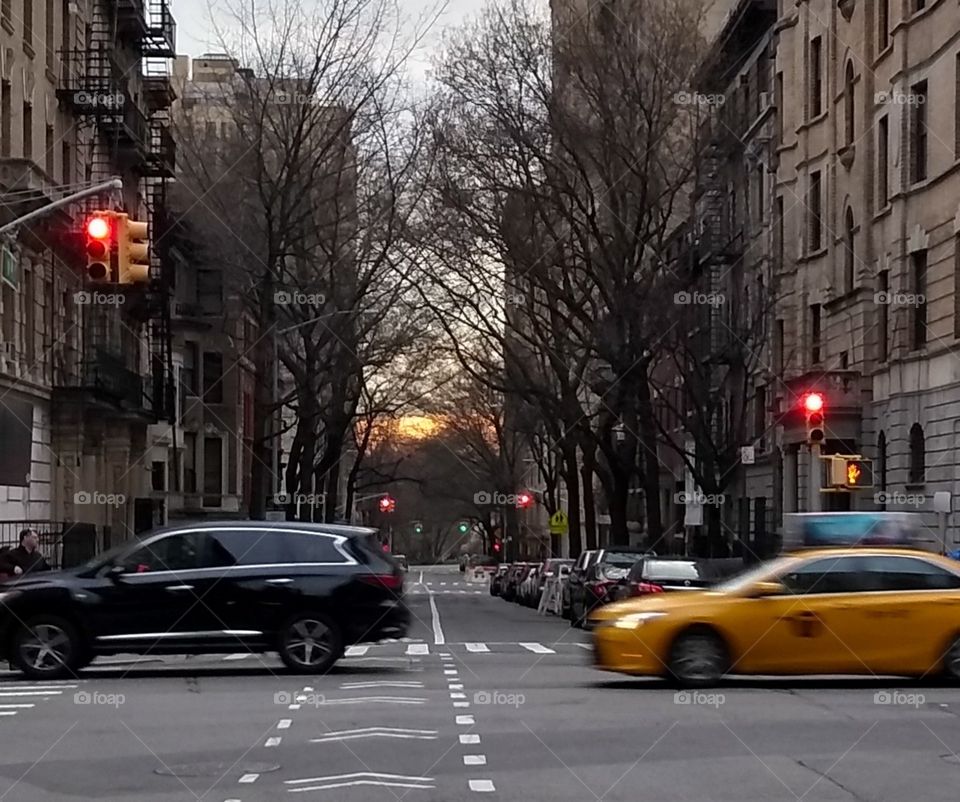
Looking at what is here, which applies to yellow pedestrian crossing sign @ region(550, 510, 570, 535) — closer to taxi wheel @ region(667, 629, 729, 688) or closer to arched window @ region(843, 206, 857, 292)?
arched window @ region(843, 206, 857, 292)

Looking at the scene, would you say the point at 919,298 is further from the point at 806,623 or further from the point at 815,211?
the point at 806,623

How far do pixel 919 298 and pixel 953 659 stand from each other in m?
21.7

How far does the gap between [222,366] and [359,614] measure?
163 ft

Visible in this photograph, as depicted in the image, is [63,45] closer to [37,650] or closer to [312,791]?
[37,650]

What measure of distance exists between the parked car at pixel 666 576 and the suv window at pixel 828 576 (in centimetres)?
957

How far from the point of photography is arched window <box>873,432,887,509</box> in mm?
41531

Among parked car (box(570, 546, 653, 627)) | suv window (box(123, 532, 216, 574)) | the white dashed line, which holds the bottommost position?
the white dashed line

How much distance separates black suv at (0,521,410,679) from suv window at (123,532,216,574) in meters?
0.01

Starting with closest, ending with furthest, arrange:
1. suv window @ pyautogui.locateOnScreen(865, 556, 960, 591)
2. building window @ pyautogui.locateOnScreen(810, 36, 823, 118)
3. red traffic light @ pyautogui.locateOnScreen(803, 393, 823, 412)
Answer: suv window @ pyautogui.locateOnScreen(865, 556, 960, 591) < red traffic light @ pyautogui.locateOnScreen(803, 393, 823, 412) < building window @ pyautogui.locateOnScreen(810, 36, 823, 118)

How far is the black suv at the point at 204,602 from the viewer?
20.1 metres

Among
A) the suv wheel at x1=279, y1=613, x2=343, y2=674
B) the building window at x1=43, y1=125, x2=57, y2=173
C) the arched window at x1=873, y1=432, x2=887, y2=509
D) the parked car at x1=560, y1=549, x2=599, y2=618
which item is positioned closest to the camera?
the suv wheel at x1=279, y1=613, x2=343, y2=674

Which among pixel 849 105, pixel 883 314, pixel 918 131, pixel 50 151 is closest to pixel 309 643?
pixel 50 151

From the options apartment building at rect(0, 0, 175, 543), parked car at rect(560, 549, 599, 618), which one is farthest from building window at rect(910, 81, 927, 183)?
apartment building at rect(0, 0, 175, 543)

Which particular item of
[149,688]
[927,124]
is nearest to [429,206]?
[927,124]
